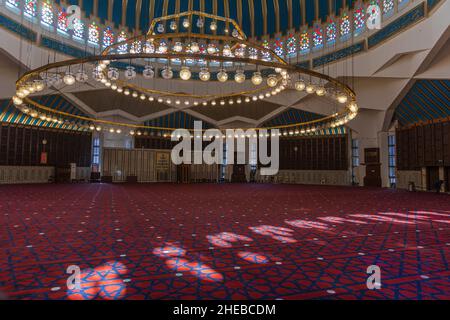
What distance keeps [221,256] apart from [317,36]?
15303 mm

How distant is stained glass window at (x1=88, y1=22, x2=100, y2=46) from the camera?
50.6 feet

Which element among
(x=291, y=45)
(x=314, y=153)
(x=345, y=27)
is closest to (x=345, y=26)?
(x=345, y=27)

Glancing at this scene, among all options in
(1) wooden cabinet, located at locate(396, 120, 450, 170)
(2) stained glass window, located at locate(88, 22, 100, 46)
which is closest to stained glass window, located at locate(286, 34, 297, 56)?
(1) wooden cabinet, located at locate(396, 120, 450, 170)

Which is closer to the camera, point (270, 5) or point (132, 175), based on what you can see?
point (270, 5)

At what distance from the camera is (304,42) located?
16.3 meters

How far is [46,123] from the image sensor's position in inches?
648

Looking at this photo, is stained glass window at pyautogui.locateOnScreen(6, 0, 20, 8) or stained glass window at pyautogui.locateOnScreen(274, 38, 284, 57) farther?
stained glass window at pyautogui.locateOnScreen(274, 38, 284, 57)

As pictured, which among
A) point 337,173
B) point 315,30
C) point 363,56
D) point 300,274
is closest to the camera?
point 300,274

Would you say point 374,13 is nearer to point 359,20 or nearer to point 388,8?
point 388,8

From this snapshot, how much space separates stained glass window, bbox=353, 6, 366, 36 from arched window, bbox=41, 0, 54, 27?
43.8ft

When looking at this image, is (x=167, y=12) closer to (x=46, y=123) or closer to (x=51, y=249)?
(x=46, y=123)

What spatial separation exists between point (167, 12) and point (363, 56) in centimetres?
1037

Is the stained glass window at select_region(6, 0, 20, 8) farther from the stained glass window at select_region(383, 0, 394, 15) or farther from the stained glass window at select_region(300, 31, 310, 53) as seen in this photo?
the stained glass window at select_region(383, 0, 394, 15)
